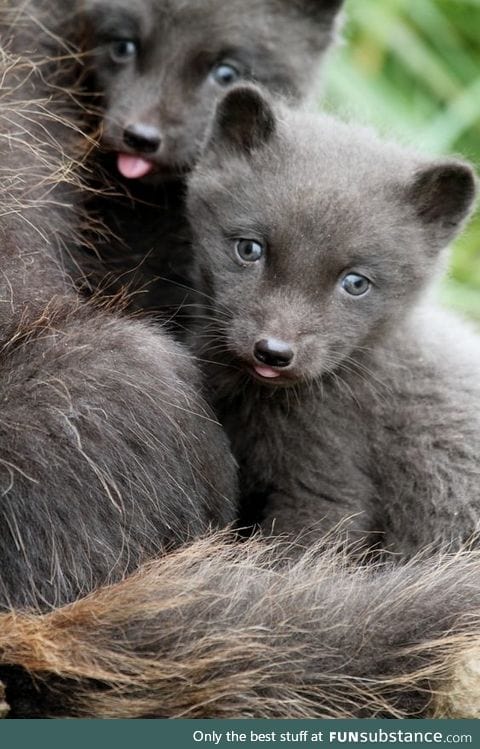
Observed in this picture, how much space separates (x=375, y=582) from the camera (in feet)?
12.0

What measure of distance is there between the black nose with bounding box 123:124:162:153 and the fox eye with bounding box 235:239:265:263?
692 millimetres

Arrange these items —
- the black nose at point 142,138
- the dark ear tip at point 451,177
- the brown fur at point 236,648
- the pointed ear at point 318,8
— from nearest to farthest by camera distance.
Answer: the brown fur at point 236,648 → the dark ear tip at point 451,177 → the black nose at point 142,138 → the pointed ear at point 318,8

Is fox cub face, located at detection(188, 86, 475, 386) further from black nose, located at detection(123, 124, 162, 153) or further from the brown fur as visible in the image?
the brown fur

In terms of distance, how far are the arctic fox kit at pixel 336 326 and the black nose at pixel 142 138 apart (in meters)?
0.28

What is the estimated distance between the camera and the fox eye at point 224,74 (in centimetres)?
471

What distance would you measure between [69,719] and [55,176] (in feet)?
6.14

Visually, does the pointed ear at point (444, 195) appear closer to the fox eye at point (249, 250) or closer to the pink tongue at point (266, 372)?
the fox eye at point (249, 250)

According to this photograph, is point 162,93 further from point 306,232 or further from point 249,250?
point 306,232

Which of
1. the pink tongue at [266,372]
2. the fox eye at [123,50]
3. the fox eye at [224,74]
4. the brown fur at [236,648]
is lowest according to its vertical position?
the brown fur at [236,648]

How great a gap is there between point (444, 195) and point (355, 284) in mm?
463

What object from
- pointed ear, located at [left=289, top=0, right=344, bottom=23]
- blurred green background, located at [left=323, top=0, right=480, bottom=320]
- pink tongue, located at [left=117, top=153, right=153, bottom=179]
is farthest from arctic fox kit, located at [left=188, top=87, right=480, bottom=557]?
blurred green background, located at [left=323, top=0, right=480, bottom=320]

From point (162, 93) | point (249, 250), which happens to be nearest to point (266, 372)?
point (249, 250)

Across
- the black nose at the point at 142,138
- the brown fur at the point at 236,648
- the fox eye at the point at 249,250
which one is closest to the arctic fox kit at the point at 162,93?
the black nose at the point at 142,138

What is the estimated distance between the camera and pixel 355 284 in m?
3.95
